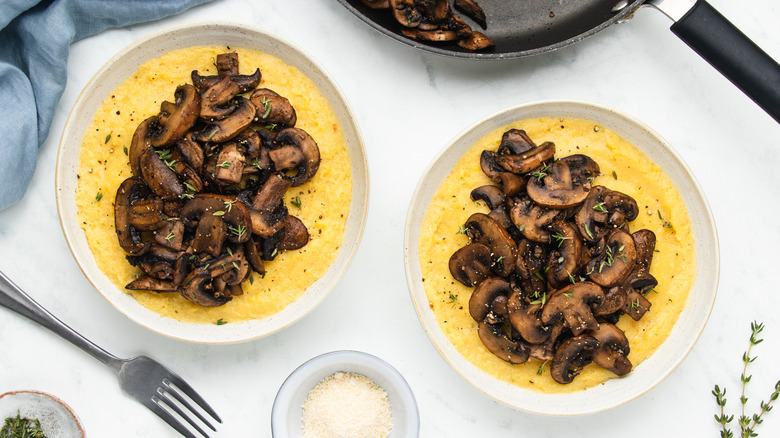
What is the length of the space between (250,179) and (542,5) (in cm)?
231

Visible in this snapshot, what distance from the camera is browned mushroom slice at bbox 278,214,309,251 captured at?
142 inches

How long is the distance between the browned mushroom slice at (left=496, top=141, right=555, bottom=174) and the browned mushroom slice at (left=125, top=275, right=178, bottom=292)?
211 cm

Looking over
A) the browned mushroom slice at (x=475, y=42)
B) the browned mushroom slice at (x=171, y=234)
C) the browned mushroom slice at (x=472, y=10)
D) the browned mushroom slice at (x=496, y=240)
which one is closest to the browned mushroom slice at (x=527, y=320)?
the browned mushroom slice at (x=496, y=240)

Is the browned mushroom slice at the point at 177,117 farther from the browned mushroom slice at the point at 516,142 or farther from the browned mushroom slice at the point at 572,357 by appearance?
the browned mushroom slice at the point at 572,357

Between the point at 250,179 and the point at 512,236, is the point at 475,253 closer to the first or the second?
the point at 512,236

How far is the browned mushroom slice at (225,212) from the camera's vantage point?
11.1ft

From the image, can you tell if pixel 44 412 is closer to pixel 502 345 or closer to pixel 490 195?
pixel 502 345

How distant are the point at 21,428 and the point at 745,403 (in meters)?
4.83

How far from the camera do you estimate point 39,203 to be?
405 cm

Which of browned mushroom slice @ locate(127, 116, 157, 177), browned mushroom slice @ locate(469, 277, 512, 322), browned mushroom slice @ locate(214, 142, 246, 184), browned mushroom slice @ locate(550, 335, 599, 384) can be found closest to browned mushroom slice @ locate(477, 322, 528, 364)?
browned mushroom slice @ locate(469, 277, 512, 322)

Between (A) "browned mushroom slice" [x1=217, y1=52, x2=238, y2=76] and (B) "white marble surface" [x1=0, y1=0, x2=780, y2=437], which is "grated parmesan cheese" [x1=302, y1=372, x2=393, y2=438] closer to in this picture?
(B) "white marble surface" [x1=0, y1=0, x2=780, y2=437]

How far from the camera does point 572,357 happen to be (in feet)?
11.7

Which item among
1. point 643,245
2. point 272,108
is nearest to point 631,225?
point 643,245

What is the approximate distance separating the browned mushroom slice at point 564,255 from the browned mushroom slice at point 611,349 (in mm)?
371
